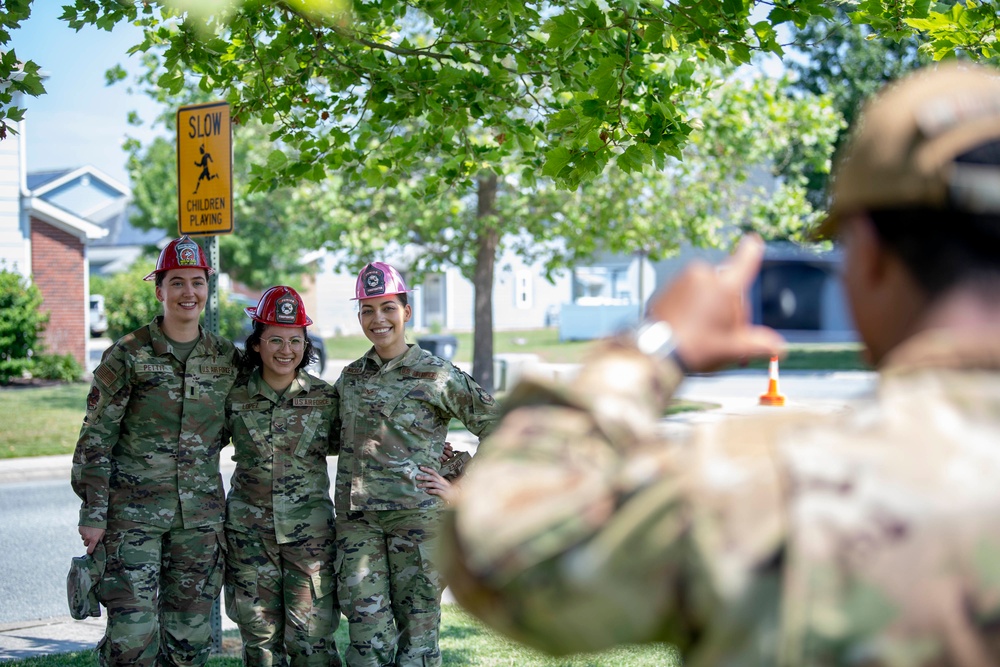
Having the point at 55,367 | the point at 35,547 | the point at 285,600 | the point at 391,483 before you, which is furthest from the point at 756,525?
the point at 55,367

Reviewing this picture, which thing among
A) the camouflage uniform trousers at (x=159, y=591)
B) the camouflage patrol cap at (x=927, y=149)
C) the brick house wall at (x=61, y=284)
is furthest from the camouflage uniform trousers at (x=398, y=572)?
the brick house wall at (x=61, y=284)

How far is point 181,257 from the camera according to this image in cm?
531

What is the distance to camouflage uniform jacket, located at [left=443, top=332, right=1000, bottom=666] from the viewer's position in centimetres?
127

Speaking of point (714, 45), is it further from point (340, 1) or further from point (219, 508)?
point (219, 508)

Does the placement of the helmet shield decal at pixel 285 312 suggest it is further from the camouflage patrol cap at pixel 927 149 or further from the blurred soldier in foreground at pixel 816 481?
the camouflage patrol cap at pixel 927 149

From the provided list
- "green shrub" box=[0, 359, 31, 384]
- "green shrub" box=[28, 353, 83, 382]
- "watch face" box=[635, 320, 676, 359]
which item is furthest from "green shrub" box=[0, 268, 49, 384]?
"watch face" box=[635, 320, 676, 359]

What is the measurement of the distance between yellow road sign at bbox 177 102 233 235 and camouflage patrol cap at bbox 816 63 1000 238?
4.63 metres

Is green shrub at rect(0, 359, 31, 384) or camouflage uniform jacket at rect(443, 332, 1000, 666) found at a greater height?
camouflage uniform jacket at rect(443, 332, 1000, 666)

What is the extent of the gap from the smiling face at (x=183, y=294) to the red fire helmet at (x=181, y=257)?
29 millimetres

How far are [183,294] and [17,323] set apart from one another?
16.5 m

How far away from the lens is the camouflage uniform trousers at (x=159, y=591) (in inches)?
187

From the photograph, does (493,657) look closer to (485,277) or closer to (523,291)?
(485,277)

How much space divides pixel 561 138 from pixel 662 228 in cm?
994

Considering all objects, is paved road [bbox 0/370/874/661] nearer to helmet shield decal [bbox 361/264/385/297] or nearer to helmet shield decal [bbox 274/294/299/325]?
helmet shield decal [bbox 361/264/385/297]
